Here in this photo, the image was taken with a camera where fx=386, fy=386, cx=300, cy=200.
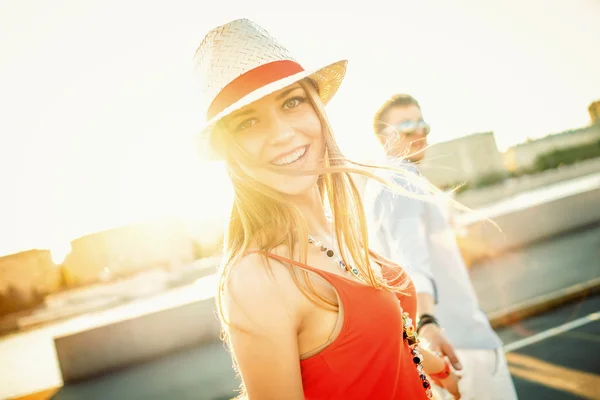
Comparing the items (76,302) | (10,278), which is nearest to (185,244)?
(76,302)

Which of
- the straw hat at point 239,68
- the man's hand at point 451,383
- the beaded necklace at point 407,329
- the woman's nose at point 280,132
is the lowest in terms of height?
the man's hand at point 451,383

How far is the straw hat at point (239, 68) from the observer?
1.29 metres

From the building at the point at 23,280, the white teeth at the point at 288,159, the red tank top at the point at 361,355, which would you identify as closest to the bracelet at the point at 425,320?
the red tank top at the point at 361,355

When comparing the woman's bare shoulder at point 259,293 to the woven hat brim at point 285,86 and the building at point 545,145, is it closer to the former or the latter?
the woven hat brim at point 285,86

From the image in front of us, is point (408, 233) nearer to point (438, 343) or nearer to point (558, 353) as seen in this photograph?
point (438, 343)

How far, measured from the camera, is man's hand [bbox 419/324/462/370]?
6.60 ft

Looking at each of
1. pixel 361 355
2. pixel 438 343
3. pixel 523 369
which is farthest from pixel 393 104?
pixel 523 369

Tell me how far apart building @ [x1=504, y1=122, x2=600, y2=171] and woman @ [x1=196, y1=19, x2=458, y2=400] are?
187 feet

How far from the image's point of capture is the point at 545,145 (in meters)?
53.8

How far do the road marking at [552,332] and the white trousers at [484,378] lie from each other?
272 centimetres

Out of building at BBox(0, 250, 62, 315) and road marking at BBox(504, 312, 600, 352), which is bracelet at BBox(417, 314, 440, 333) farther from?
building at BBox(0, 250, 62, 315)

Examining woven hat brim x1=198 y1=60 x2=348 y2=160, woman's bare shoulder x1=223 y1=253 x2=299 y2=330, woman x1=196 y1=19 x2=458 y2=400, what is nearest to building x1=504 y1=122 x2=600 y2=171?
woven hat brim x1=198 y1=60 x2=348 y2=160

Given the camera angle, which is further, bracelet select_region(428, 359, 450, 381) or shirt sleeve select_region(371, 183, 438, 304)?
shirt sleeve select_region(371, 183, 438, 304)

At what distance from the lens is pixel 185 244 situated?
36562 millimetres
